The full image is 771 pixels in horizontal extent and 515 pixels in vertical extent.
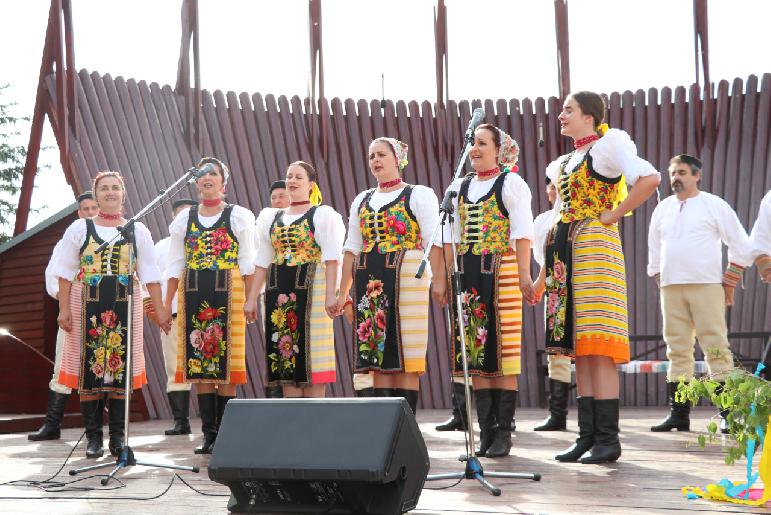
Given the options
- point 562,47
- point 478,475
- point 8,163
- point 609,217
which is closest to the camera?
point 478,475

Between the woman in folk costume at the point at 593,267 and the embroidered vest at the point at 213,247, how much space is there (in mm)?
1748

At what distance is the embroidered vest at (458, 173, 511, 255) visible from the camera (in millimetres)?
4375

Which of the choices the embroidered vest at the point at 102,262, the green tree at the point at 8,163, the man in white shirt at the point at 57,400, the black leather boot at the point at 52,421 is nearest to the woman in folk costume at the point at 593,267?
the embroidered vest at the point at 102,262

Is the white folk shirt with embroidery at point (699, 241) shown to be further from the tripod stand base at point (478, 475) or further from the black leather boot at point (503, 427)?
the tripod stand base at point (478, 475)

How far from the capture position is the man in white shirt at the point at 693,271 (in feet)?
18.4

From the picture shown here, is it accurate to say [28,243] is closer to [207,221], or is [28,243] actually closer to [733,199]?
[207,221]

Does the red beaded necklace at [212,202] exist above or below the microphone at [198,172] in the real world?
below

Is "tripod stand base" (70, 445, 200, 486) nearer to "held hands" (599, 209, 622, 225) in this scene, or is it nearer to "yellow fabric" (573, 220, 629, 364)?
"yellow fabric" (573, 220, 629, 364)

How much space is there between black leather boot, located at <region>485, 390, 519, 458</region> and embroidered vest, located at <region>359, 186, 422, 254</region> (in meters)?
0.82

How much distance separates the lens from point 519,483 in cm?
350

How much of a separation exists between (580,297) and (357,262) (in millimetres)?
1163

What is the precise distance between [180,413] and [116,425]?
1440 mm

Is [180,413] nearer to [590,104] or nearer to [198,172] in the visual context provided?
[198,172]

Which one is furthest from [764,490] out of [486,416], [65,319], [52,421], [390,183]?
[52,421]
